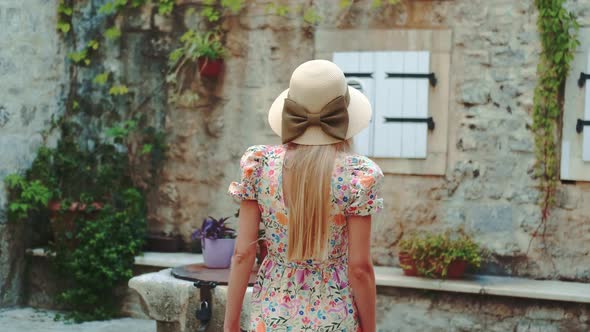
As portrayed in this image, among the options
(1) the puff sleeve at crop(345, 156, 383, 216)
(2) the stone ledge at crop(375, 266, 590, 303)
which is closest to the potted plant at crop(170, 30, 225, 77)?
(2) the stone ledge at crop(375, 266, 590, 303)

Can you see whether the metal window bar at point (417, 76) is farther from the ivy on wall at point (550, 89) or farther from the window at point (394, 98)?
the ivy on wall at point (550, 89)

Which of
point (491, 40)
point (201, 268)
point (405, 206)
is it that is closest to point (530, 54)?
point (491, 40)

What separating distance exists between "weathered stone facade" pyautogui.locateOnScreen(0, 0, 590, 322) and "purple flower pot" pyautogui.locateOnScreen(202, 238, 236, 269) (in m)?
2.05

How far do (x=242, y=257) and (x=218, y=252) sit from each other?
1.87 meters

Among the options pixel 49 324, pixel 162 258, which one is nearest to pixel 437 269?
pixel 162 258

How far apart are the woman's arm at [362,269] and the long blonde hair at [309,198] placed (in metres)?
0.08

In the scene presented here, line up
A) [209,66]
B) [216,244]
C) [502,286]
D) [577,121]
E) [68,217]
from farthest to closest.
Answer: [209,66], [68,217], [577,121], [502,286], [216,244]

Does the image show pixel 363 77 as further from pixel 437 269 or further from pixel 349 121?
pixel 349 121

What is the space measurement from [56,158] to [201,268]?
2.61 metres

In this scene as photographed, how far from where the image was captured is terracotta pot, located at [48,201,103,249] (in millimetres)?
6223

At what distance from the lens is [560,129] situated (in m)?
5.68

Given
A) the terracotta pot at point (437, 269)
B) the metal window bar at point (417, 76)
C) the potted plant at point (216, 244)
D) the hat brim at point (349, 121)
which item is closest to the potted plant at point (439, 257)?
the terracotta pot at point (437, 269)

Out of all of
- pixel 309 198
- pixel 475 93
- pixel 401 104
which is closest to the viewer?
pixel 309 198

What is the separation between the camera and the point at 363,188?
7.43ft
